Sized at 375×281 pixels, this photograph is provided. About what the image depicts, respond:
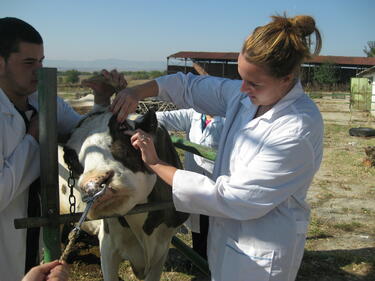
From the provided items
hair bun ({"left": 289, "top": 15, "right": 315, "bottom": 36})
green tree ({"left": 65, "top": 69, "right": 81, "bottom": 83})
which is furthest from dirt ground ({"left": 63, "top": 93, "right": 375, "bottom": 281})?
green tree ({"left": 65, "top": 69, "right": 81, "bottom": 83})

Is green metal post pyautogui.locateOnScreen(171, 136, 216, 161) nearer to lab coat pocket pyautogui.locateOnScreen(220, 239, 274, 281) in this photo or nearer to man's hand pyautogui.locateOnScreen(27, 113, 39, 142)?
lab coat pocket pyautogui.locateOnScreen(220, 239, 274, 281)

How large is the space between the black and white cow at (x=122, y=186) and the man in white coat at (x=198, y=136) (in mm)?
597

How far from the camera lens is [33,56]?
2.21m

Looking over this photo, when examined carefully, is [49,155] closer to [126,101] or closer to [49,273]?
[126,101]

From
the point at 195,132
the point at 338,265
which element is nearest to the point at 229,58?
the point at 338,265

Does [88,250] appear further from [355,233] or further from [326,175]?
[326,175]

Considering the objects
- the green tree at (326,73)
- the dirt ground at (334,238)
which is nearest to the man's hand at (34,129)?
the dirt ground at (334,238)

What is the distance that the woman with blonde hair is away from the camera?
182 cm

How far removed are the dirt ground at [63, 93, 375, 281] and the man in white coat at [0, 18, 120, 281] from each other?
2268 mm

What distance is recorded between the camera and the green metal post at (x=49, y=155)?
76.1 inches

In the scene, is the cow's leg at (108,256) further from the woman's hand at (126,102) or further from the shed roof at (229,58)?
the shed roof at (229,58)

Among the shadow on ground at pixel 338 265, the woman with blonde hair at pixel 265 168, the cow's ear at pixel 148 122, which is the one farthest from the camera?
the shadow on ground at pixel 338 265

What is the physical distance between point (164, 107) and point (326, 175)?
34.2ft

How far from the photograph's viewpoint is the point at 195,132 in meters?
4.27
